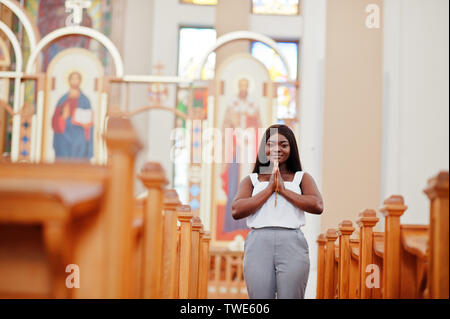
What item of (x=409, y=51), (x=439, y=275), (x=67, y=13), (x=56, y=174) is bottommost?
(x=439, y=275)

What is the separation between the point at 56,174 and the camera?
6.44 ft

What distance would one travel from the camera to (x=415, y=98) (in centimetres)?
691

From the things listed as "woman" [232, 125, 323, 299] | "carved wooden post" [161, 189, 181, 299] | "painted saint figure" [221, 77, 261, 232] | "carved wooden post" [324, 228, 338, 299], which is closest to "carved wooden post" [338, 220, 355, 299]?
"carved wooden post" [324, 228, 338, 299]

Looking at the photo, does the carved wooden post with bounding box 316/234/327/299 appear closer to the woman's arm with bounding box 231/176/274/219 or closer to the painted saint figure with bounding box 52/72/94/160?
the woman's arm with bounding box 231/176/274/219

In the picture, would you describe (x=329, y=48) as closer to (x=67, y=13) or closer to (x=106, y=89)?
(x=106, y=89)

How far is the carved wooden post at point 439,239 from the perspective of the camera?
2.18 m

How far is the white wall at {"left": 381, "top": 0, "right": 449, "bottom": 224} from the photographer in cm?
682

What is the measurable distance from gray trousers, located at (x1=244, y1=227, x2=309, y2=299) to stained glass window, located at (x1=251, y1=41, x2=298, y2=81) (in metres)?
4.84

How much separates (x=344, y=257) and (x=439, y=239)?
1637mm

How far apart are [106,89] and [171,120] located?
32.3 inches
